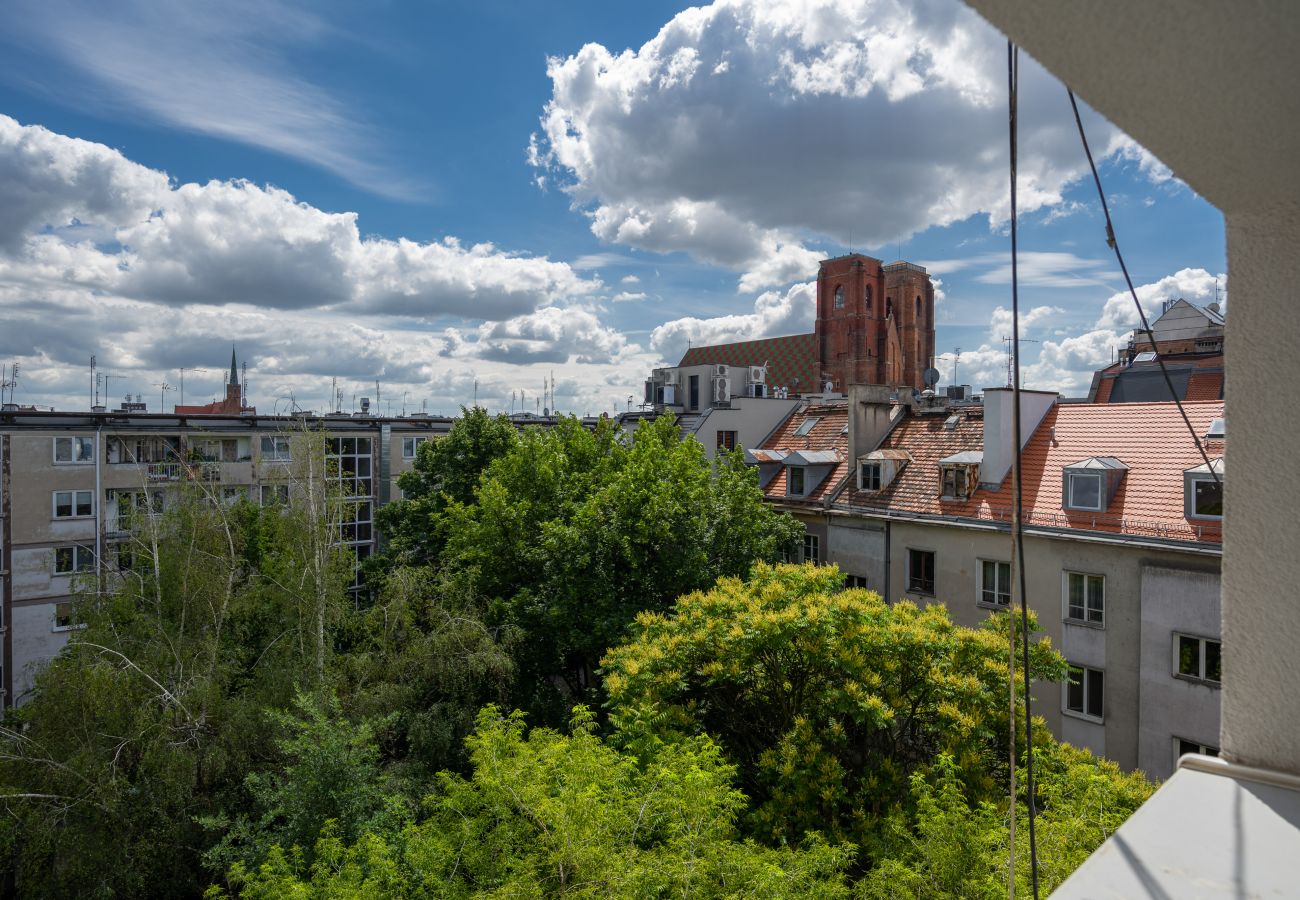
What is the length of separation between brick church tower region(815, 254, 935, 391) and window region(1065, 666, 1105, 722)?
176ft

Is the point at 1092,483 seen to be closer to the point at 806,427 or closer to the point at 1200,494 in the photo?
the point at 1200,494

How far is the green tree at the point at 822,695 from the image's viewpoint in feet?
42.8

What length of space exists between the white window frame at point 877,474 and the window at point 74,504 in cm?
3366

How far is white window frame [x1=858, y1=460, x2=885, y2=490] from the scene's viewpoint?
28.4m

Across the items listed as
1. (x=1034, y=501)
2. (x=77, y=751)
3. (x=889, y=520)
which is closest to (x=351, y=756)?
(x=77, y=751)

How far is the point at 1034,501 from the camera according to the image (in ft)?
77.8

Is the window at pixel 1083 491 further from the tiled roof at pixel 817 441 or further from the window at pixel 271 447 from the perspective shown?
the window at pixel 271 447

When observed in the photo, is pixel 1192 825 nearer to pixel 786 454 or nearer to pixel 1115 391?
pixel 786 454

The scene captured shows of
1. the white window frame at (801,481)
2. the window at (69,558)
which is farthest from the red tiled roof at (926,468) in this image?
the window at (69,558)

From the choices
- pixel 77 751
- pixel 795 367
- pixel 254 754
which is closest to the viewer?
pixel 77 751

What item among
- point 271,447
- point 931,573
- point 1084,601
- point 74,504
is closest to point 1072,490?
point 1084,601

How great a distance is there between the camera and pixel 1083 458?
78.7ft

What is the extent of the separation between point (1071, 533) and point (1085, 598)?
1824mm

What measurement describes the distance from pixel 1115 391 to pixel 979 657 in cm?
2801
